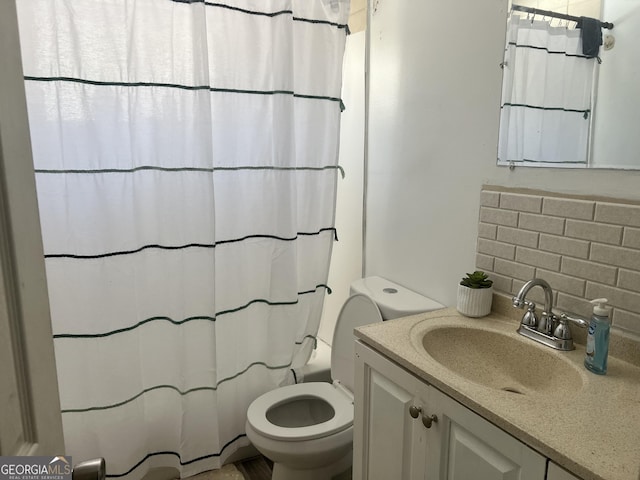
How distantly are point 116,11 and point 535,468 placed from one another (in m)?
1.79

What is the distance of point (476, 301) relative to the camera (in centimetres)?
150

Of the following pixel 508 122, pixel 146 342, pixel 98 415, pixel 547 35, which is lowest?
pixel 98 415

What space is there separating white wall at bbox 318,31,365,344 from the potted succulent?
78 centimetres

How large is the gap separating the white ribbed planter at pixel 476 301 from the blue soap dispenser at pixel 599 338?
1.22 ft

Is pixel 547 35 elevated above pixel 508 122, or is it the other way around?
pixel 547 35

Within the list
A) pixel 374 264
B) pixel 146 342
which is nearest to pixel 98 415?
pixel 146 342

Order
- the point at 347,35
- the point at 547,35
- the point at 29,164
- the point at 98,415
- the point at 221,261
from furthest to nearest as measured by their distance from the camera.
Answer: the point at 347,35 < the point at 221,261 < the point at 98,415 < the point at 547,35 < the point at 29,164

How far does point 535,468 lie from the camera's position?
0.93 meters

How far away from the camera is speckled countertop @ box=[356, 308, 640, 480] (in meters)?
0.86

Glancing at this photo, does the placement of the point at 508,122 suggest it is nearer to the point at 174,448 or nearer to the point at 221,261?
the point at 221,261

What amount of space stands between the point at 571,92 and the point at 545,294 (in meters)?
0.59

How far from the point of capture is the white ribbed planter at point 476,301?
1499mm

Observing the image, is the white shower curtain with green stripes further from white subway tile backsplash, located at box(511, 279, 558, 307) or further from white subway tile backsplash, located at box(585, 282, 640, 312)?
white subway tile backsplash, located at box(585, 282, 640, 312)

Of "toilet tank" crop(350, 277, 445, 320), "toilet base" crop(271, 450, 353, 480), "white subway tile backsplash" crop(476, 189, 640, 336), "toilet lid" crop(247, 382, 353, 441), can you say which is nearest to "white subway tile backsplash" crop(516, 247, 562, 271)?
"white subway tile backsplash" crop(476, 189, 640, 336)
